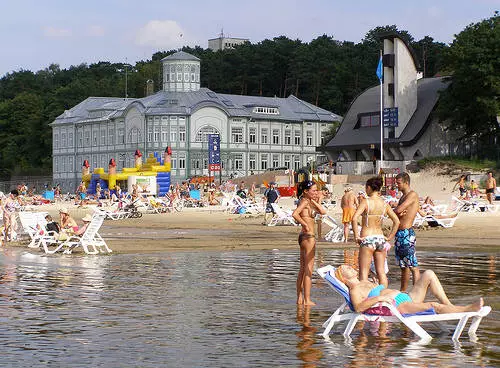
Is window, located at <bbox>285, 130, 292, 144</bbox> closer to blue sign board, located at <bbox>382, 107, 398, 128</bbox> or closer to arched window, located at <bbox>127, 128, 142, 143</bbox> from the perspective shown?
arched window, located at <bbox>127, 128, 142, 143</bbox>

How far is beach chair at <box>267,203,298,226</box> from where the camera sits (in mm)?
34000

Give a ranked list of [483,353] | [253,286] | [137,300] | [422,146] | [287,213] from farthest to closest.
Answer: [422,146], [287,213], [253,286], [137,300], [483,353]

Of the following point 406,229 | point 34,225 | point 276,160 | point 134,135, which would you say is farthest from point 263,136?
point 406,229

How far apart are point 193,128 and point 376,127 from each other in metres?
21.3

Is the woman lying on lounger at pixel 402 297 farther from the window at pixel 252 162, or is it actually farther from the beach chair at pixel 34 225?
the window at pixel 252 162

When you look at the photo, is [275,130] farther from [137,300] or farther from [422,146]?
[137,300]

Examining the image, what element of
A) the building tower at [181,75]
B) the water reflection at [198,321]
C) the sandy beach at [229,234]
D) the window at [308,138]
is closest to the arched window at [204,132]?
the building tower at [181,75]

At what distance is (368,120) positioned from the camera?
79.2 metres

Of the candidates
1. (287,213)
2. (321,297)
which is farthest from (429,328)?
(287,213)

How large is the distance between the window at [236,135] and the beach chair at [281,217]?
58.8 m

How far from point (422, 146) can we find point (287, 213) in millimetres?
39208

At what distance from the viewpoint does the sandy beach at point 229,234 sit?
2562 cm

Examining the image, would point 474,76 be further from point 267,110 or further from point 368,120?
point 267,110

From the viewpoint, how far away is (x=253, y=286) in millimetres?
15852
